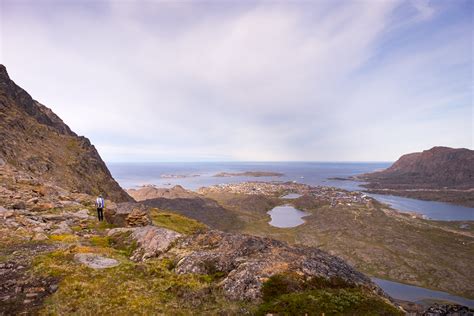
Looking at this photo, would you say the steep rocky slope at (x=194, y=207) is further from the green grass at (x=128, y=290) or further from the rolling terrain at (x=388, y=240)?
the green grass at (x=128, y=290)

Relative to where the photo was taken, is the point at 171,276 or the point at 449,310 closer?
the point at 449,310

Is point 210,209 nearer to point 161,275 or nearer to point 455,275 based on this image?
point 455,275

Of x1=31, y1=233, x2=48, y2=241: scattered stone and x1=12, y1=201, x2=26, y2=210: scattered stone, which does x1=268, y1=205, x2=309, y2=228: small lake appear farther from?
x1=31, y1=233, x2=48, y2=241: scattered stone

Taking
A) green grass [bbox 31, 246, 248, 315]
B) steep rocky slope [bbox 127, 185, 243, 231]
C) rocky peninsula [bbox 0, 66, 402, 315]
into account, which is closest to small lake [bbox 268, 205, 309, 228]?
steep rocky slope [bbox 127, 185, 243, 231]

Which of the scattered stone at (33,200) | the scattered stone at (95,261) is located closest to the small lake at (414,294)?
the scattered stone at (95,261)

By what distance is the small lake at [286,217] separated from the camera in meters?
156

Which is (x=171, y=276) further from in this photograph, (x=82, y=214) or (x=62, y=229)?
(x=82, y=214)

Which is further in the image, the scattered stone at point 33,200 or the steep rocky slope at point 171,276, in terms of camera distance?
the scattered stone at point 33,200

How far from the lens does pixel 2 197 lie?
31047 mm

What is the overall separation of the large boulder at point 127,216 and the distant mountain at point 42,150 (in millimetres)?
34628

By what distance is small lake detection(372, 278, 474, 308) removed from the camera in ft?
266

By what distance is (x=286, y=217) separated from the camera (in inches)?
6801

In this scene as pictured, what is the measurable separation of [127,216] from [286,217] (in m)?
152

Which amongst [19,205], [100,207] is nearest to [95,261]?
[100,207]
